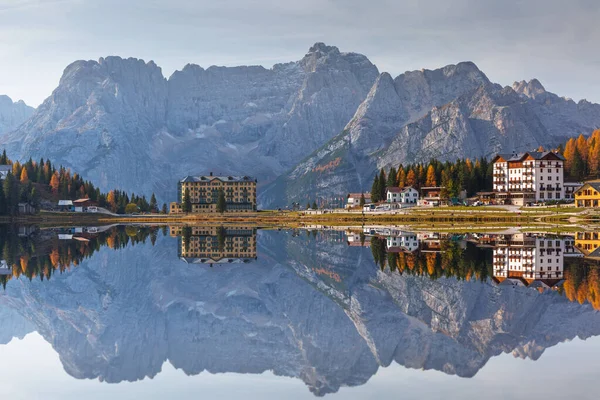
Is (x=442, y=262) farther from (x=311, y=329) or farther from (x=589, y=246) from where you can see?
(x=311, y=329)

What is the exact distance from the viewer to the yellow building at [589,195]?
139262mm

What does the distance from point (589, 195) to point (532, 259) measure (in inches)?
3589

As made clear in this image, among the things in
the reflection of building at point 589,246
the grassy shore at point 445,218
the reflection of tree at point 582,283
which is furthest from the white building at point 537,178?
the reflection of tree at point 582,283

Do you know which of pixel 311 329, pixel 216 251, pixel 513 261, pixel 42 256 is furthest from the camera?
pixel 216 251

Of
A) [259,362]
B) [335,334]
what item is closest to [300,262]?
[335,334]

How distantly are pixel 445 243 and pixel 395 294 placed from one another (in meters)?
39.6

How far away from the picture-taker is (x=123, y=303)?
43.2 meters

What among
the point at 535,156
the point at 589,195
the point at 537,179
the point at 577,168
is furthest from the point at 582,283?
the point at 577,168

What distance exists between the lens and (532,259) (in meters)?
59.2

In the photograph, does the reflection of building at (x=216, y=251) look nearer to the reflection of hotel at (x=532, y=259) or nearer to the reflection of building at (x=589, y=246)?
the reflection of hotel at (x=532, y=259)

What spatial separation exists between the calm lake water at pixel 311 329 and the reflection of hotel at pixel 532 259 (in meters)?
0.26

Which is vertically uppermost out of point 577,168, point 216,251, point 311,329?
point 577,168

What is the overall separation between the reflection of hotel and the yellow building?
6168 cm

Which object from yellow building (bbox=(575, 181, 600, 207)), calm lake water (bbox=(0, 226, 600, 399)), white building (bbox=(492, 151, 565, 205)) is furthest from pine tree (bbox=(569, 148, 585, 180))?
calm lake water (bbox=(0, 226, 600, 399))
